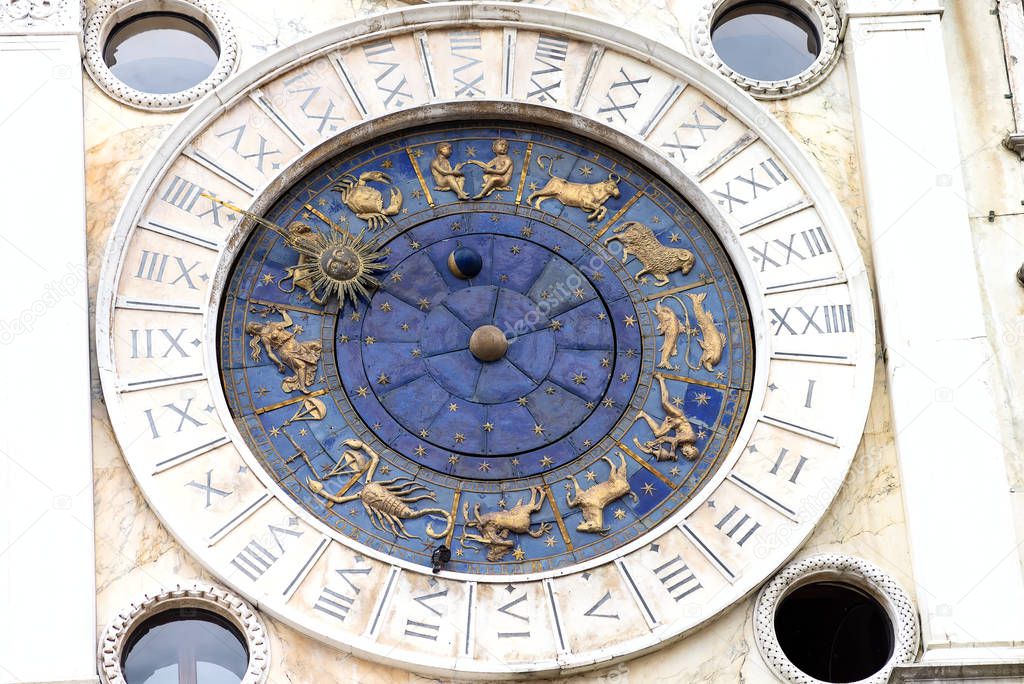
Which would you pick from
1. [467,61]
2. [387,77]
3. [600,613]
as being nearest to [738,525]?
[600,613]

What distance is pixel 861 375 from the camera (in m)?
15.6

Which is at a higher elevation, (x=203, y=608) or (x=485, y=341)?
(x=485, y=341)

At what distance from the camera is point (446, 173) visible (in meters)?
16.2

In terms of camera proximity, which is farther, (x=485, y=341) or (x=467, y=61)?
(x=467, y=61)

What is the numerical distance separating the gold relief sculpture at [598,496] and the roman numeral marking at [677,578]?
457 mm

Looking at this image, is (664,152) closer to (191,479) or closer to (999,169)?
(999,169)

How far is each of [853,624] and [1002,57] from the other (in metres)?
4.07

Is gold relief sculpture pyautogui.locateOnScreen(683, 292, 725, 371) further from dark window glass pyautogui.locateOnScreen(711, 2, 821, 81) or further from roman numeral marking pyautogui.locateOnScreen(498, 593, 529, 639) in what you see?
roman numeral marking pyautogui.locateOnScreen(498, 593, 529, 639)

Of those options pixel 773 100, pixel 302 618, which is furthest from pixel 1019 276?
pixel 302 618

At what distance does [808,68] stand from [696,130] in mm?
949

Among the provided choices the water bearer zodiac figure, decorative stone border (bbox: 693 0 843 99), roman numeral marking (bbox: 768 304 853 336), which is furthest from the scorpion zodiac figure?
decorative stone border (bbox: 693 0 843 99)

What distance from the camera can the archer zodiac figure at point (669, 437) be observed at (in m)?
15.5

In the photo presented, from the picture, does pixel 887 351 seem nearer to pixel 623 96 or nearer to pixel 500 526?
pixel 623 96

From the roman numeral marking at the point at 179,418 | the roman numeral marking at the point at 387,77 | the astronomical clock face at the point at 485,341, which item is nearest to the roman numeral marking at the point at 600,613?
the astronomical clock face at the point at 485,341
